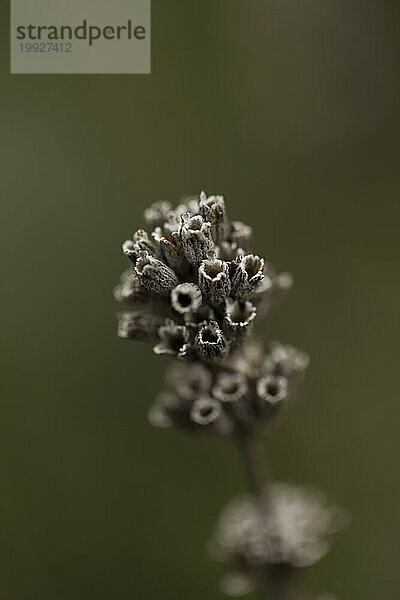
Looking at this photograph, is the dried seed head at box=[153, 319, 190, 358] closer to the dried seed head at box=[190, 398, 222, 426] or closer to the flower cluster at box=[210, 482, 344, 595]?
the dried seed head at box=[190, 398, 222, 426]

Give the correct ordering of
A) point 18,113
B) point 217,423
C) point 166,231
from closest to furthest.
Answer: point 166,231 → point 217,423 → point 18,113

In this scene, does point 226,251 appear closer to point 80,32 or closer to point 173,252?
point 173,252

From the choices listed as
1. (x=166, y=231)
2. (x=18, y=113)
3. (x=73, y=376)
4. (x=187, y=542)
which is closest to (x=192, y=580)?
(x=187, y=542)

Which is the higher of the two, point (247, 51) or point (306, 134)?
point (247, 51)

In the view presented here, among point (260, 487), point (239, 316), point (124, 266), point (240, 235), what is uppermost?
point (124, 266)

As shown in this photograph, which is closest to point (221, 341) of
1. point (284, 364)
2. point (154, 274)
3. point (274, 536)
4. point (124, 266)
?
point (154, 274)

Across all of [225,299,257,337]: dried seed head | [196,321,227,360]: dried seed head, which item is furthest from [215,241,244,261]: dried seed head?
[196,321,227,360]: dried seed head

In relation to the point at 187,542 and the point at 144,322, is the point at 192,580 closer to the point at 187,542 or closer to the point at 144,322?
the point at 187,542
